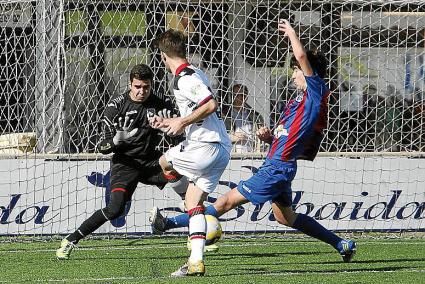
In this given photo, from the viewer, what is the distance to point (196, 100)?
28.8 ft

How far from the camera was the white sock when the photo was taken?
866cm

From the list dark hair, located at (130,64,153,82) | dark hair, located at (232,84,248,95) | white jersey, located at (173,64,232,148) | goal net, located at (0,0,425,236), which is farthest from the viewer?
dark hair, located at (232,84,248,95)

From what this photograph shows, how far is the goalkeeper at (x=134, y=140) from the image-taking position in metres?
11.1

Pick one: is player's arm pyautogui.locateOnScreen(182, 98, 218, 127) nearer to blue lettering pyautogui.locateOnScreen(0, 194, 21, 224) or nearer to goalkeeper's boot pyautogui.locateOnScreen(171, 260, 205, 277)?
goalkeeper's boot pyautogui.locateOnScreen(171, 260, 205, 277)

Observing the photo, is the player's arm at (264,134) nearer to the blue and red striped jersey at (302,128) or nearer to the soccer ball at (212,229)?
the blue and red striped jersey at (302,128)

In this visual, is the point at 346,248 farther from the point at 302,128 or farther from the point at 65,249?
the point at 65,249

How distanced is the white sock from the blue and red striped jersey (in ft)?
4.11

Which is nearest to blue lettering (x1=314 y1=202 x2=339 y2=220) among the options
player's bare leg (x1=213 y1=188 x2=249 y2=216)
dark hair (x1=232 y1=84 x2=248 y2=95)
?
dark hair (x1=232 y1=84 x2=248 y2=95)

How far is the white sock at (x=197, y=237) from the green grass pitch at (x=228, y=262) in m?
0.20

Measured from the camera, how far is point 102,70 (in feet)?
44.7

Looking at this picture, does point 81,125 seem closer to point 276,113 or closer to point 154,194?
point 154,194

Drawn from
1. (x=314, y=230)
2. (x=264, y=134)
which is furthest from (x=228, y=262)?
(x=264, y=134)

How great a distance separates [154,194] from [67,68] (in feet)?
5.96


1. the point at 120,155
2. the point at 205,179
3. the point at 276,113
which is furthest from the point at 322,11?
the point at 205,179
